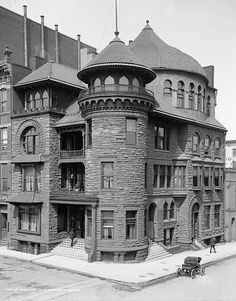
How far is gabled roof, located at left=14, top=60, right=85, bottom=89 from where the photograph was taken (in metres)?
32.8

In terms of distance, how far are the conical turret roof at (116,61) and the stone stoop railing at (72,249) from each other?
13.3 metres

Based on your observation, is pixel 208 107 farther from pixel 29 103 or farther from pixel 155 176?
pixel 29 103

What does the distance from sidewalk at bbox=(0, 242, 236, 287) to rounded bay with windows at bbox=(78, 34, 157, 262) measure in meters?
1.44

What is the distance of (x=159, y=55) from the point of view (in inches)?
1537

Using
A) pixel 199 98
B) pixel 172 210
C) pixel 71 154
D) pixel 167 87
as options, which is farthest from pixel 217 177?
pixel 71 154

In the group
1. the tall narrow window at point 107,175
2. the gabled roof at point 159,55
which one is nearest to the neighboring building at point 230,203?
the gabled roof at point 159,55

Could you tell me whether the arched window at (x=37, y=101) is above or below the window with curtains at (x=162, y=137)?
above

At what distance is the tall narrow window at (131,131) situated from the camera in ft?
96.1

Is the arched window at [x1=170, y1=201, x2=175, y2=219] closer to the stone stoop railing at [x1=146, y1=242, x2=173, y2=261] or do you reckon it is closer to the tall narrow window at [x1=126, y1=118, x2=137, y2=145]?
the stone stoop railing at [x1=146, y1=242, x2=173, y2=261]

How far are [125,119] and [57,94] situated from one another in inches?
310

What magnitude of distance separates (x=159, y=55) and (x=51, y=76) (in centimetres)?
1204

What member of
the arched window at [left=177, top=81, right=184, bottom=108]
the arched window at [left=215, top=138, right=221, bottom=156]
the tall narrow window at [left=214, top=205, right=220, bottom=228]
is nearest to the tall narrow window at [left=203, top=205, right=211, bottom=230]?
the tall narrow window at [left=214, top=205, right=220, bottom=228]

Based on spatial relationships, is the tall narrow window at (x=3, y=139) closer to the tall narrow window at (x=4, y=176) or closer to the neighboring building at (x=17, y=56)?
the neighboring building at (x=17, y=56)

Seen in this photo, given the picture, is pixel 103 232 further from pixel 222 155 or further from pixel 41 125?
pixel 222 155
